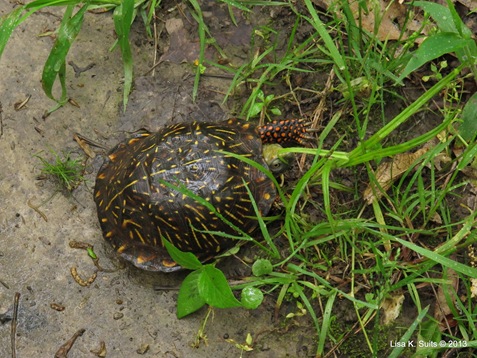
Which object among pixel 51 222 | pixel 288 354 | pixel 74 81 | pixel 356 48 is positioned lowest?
pixel 288 354

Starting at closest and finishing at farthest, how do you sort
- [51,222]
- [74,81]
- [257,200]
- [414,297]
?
[414,297], [257,200], [51,222], [74,81]

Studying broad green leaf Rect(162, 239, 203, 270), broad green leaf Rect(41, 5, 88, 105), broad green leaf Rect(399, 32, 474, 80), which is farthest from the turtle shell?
broad green leaf Rect(399, 32, 474, 80)

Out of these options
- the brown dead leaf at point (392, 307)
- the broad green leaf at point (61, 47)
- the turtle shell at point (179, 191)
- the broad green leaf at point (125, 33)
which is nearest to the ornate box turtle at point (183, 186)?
the turtle shell at point (179, 191)

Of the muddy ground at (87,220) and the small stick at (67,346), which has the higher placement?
the muddy ground at (87,220)

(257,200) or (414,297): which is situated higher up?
(257,200)

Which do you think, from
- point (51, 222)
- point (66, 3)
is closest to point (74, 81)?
point (66, 3)

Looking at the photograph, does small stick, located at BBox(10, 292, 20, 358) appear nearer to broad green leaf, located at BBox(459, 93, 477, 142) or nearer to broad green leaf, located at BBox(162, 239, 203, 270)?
broad green leaf, located at BBox(162, 239, 203, 270)

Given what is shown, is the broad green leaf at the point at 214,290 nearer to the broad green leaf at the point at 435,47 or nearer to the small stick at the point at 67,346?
the small stick at the point at 67,346

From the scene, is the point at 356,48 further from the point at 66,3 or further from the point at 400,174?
the point at 66,3
